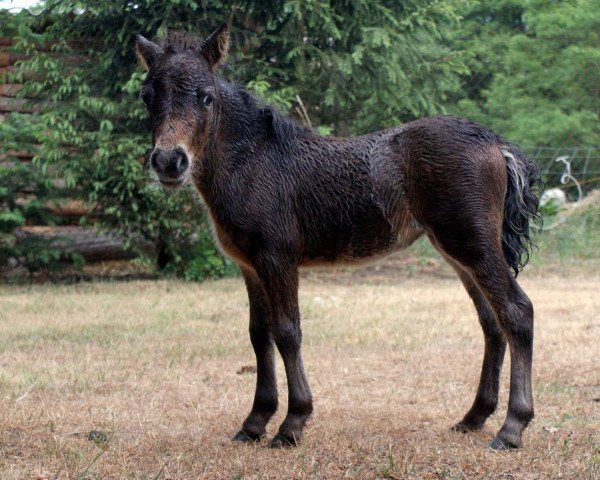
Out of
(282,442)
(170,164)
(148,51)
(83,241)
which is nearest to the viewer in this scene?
(170,164)

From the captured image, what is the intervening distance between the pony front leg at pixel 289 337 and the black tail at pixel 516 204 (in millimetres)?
1339

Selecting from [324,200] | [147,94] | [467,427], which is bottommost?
[467,427]

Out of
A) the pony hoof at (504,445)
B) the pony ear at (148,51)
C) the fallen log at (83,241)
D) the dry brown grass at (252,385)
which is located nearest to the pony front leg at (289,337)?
the dry brown grass at (252,385)

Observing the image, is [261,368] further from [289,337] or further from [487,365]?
[487,365]

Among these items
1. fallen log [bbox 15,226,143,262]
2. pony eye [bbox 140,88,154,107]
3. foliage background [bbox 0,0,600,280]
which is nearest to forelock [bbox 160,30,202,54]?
pony eye [bbox 140,88,154,107]

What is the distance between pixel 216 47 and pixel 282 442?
235 centimetres

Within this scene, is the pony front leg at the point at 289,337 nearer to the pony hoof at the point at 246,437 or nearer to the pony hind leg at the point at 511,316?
the pony hoof at the point at 246,437

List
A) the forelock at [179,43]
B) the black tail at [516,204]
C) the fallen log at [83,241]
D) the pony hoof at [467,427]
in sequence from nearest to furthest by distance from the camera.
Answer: the forelock at [179,43] < the black tail at [516,204] < the pony hoof at [467,427] < the fallen log at [83,241]

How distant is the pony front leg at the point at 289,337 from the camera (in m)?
4.95

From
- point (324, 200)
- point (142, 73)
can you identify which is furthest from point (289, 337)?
→ point (142, 73)

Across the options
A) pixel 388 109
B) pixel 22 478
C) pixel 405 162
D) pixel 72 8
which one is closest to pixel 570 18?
pixel 388 109

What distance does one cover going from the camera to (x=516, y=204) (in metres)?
5.24

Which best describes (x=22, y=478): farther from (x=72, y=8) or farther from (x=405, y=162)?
(x=72, y=8)

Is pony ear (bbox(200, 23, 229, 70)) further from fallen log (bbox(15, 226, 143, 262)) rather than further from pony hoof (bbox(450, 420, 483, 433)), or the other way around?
fallen log (bbox(15, 226, 143, 262))
